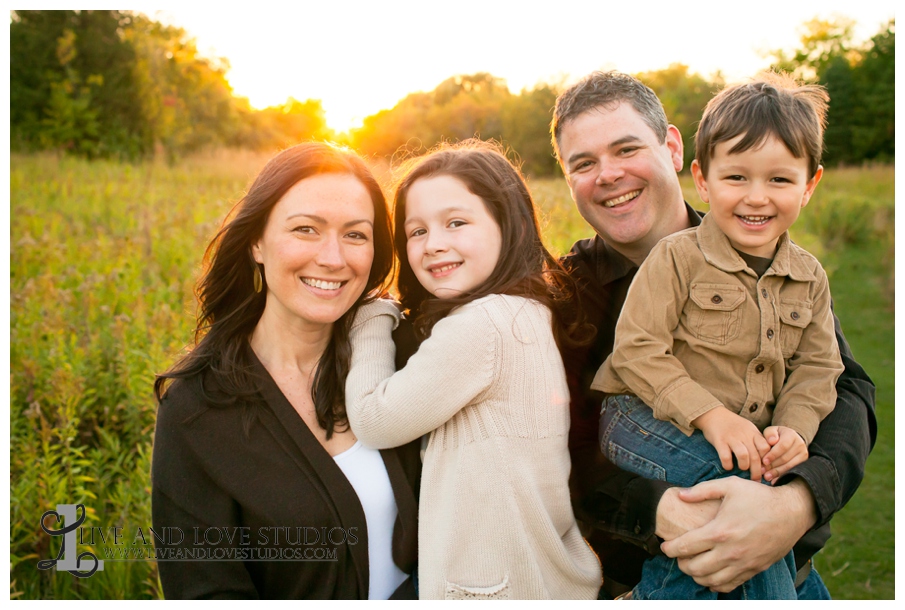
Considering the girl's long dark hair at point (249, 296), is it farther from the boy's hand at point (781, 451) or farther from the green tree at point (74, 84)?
the green tree at point (74, 84)

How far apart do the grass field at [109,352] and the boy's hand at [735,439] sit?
1188 mm

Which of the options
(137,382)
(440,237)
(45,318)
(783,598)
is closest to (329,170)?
(440,237)

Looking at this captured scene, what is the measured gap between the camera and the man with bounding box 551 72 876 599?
1784 millimetres

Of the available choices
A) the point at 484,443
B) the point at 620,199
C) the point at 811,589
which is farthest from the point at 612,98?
the point at 811,589

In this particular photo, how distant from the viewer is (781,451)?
5.92ft

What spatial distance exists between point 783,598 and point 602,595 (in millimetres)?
670

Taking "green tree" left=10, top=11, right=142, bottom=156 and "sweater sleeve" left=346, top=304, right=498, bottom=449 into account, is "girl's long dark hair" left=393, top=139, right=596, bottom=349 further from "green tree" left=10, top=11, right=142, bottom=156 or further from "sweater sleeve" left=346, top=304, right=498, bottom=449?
"green tree" left=10, top=11, right=142, bottom=156

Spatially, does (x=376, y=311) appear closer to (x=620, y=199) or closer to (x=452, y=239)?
(x=452, y=239)

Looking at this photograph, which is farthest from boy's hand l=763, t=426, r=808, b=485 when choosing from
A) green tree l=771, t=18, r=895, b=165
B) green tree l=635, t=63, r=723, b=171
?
green tree l=635, t=63, r=723, b=171

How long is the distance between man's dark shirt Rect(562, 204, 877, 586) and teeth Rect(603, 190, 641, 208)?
0.25 metres

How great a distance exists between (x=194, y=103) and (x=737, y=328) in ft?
54.0

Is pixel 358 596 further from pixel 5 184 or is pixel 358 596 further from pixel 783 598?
pixel 5 184

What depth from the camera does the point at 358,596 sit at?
1948 mm

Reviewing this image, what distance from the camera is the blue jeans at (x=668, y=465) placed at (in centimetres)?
185
